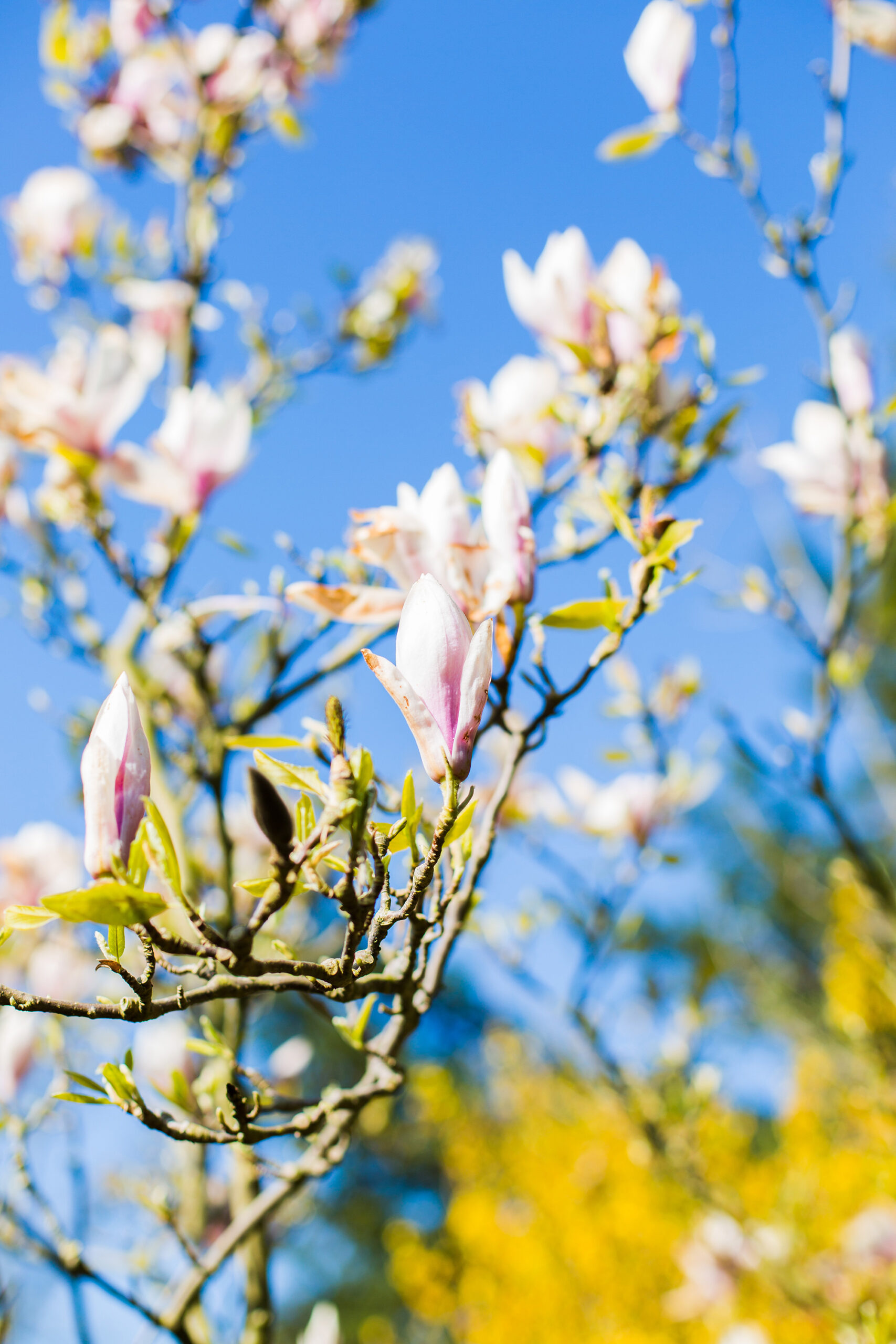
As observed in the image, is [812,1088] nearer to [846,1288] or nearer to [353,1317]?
[846,1288]

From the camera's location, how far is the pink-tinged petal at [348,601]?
0.69 metres

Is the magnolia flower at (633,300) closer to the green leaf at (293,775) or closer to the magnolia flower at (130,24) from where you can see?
the green leaf at (293,775)

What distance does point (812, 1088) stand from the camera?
11.0 feet

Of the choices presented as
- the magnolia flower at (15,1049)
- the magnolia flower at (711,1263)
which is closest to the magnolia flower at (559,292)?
the magnolia flower at (15,1049)

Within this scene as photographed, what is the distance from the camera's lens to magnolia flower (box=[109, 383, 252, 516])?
1.02 metres

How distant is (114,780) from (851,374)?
1.12m

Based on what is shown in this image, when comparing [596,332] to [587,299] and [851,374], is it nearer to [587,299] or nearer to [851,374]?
[587,299]

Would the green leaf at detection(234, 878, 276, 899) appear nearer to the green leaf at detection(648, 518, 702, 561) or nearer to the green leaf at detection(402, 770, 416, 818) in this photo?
the green leaf at detection(402, 770, 416, 818)

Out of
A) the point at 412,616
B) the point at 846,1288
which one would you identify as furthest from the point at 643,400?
the point at 846,1288

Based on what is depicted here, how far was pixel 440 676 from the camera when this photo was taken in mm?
497

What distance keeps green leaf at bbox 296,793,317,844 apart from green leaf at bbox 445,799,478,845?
8 cm

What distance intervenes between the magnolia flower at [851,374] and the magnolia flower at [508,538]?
0.72 m

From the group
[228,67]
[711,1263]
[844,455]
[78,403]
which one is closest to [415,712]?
[78,403]

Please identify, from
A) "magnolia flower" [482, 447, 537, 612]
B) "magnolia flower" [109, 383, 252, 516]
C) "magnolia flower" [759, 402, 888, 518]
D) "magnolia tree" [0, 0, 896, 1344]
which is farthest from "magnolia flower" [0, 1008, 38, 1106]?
"magnolia flower" [759, 402, 888, 518]
